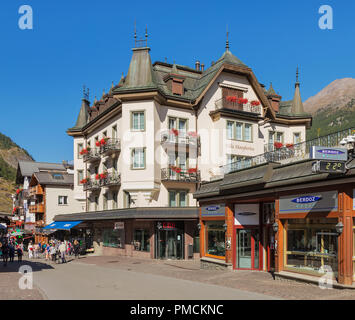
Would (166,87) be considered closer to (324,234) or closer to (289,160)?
(289,160)

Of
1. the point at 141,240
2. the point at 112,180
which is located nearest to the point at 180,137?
the point at 112,180

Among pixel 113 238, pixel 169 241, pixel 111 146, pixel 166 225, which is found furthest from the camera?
pixel 113 238

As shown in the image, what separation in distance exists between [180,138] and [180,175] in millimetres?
2954

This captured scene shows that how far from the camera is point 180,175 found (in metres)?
34.0

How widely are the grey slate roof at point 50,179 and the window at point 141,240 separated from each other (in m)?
29.7

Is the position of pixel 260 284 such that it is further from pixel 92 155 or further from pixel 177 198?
pixel 92 155

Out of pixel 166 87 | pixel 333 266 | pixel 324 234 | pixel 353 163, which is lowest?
pixel 333 266

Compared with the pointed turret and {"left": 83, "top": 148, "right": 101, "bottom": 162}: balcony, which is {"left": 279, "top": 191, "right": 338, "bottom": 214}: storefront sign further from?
{"left": 83, "top": 148, "right": 101, "bottom": 162}: balcony

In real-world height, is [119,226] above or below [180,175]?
below

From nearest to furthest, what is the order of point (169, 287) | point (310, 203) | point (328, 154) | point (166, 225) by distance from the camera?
point (328, 154)
point (310, 203)
point (169, 287)
point (166, 225)

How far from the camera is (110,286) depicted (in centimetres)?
1734
